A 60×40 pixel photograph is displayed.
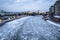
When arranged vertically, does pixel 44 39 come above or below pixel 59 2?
below

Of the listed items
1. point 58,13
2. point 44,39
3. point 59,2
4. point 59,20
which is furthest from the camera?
point 59,2

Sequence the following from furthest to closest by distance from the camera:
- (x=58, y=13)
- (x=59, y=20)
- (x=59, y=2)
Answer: (x=59, y=2), (x=58, y=13), (x=59, y=20)

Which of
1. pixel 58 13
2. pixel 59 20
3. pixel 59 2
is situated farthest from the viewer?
pixel 59 2

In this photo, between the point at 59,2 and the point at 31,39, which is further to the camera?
the point at 59,2

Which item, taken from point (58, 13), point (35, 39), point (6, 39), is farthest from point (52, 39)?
point (58, 13)

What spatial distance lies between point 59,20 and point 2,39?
1886 centimetres

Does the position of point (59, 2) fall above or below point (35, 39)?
above

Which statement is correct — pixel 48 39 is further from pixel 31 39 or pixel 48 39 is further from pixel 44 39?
pixel 31 39

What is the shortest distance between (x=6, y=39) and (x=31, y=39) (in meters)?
2.32

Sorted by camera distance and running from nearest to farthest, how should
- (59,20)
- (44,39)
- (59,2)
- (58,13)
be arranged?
(44,39) → (59,20) → (58,13) → (59,2)

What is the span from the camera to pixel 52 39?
41.4 ft

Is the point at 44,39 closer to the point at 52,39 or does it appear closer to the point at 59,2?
the point at 52,39

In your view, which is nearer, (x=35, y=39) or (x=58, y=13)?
(x=35, y=39)

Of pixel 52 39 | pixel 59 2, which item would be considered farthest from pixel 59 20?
pixel 52 39
